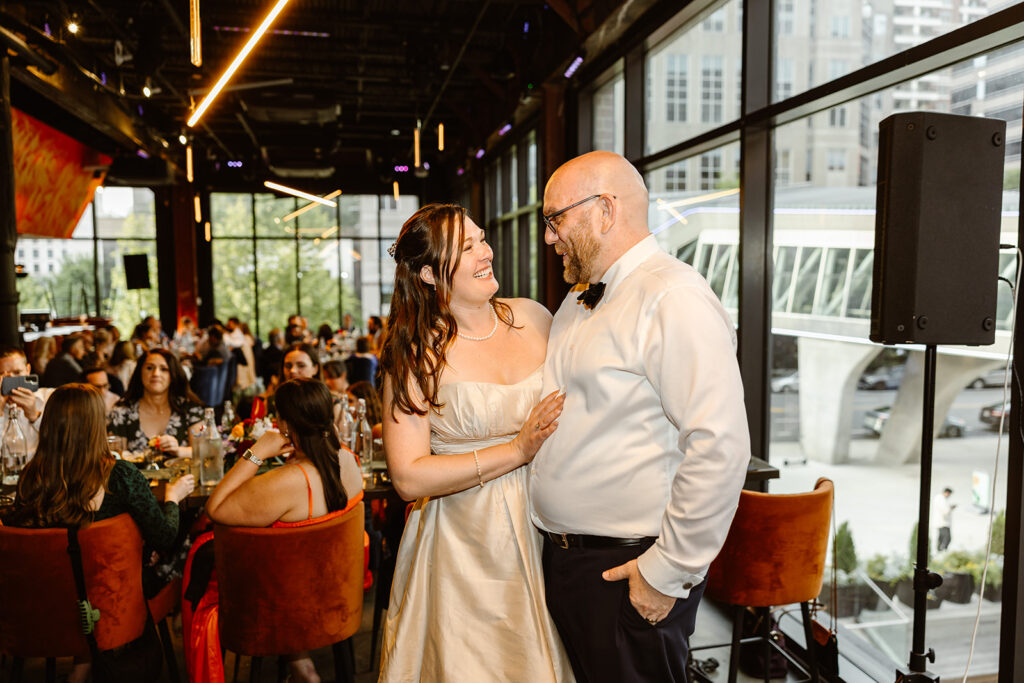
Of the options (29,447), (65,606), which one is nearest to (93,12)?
(29,447)

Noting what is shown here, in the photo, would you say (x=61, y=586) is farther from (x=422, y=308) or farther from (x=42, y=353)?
(x=42, y=353)

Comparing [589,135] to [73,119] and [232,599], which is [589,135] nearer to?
[232,599]

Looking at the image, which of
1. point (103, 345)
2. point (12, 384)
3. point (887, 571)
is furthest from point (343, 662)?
point (103, 345)

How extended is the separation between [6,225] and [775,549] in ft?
21.9

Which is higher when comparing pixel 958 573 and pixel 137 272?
pixel 137 272

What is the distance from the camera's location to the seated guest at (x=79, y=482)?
8.71 feet

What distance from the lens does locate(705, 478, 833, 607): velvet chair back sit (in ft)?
9.69

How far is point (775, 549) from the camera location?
9.77 feet

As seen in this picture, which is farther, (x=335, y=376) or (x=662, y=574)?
(x=335, y=376)

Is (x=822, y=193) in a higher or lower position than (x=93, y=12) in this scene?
lower

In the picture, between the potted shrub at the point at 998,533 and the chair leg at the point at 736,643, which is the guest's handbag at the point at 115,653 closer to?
the chair leg at the point at 736,643

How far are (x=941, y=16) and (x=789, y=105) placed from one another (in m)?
0.82

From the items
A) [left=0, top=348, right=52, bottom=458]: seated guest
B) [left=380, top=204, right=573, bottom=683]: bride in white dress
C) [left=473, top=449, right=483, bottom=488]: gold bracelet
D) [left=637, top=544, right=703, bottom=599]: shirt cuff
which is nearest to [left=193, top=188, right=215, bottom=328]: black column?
[left=0, top=348, right=52, bottom=458]: seated guest

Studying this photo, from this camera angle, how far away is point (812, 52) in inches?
157
